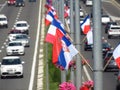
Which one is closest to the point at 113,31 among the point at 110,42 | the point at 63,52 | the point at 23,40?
the point at 110,42

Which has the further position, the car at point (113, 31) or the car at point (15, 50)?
the car at point (113, 31)

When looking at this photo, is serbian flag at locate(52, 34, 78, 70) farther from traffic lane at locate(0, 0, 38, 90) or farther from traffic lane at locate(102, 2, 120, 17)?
traffic lane at locate(102, 2, 120, 17)

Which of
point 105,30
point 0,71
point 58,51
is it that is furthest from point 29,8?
point 58,51

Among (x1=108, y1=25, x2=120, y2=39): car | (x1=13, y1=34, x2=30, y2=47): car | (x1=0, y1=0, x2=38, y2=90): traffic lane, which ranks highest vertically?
(x1=108, y1=25, x2=120, y2=39): car

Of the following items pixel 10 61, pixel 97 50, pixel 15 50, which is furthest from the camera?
pixel 15 50

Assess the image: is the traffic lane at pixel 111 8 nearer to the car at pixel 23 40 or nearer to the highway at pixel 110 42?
the highway at pixel 110 42

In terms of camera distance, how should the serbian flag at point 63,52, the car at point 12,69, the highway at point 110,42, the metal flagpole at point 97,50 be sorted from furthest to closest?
the car at point 12,69
the highway at point 110,42
the serbian flag at point 63,52
the metal flagpole at point 97,50

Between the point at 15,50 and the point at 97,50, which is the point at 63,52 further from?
the point at 15,50

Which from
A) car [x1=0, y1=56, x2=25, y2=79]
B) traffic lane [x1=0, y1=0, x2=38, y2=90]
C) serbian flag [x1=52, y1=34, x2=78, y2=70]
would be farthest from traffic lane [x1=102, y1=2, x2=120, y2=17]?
serbian flag [x1=52, y1=34, x2=78, y2=70]

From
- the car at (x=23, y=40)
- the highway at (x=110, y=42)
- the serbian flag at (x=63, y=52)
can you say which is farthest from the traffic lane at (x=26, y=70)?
the serbian flag at (x=63, y=52)

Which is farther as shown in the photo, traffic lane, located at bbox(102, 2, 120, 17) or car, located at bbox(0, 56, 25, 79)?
traffic lane, located at bbox(102, 2, 120, 17)

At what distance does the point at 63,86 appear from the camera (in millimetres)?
16969

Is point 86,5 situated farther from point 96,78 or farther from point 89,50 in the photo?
point 96,78

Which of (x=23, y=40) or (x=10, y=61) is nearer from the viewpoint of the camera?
(x=10, y=61)
